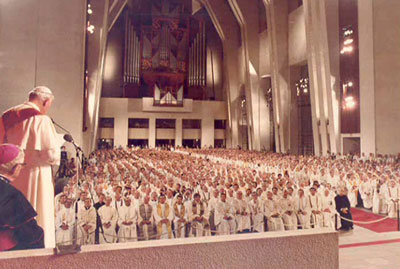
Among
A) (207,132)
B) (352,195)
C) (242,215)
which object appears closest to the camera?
(242,215)

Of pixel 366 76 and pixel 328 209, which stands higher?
pixel 366 76

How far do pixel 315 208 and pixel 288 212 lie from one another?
89 cm

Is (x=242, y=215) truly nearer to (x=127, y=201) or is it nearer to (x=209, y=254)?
(x=127, y=201)

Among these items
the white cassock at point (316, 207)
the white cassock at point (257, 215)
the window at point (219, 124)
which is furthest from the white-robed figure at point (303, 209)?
the window at point (219, 124)

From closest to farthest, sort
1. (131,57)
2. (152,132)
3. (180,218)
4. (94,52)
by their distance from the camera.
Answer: (180,218)
(94,52)
(131,57)
(152,132)

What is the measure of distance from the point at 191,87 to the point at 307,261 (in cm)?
3573

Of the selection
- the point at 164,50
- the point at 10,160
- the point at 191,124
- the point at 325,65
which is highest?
the point at 164,50

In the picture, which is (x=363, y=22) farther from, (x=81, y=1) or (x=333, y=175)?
(x=81, y=1)

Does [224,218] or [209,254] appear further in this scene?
[224,218]

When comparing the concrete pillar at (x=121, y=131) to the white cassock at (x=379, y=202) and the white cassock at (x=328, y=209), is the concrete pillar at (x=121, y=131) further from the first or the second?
the white cassock at (x=328, y=209)

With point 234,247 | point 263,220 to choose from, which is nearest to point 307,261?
point 234,247

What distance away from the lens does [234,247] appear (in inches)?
107

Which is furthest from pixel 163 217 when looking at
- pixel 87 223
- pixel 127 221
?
pixel 87 223

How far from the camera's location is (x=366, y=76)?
725 inches
